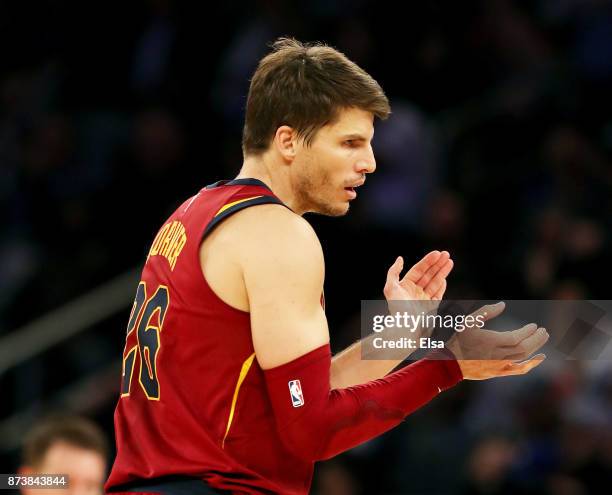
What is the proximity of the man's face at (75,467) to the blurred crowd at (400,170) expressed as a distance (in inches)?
104

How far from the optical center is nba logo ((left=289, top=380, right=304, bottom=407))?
2.98m

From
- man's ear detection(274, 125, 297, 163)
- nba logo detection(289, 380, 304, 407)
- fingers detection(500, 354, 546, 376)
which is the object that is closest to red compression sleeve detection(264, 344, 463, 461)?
nba logo detection(289, 380, 304, 407)

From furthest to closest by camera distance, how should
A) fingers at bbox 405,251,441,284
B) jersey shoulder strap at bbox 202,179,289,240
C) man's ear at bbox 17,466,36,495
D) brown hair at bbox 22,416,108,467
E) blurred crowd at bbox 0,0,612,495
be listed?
blurred crowd at bbox 0,0,612,495 → brown hair at bbox 22,416,108,467 → man's ear at bbox 17,466,36,495 → fingers at bbox 405,251,441,284 → jersey shoulder strap at bbox 202,179,289,240

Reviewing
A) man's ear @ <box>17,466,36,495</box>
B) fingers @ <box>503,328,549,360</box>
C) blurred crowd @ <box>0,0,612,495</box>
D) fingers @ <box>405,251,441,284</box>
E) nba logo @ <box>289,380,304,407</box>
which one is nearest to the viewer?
nba logo @ <box>289,380,304,407</box>

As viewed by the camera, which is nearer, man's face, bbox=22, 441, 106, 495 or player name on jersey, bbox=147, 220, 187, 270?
player name on jersey, bbox=147, 220, 187, 270

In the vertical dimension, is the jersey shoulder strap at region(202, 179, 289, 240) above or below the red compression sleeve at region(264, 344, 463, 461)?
above

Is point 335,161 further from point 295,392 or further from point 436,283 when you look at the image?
point 295,392

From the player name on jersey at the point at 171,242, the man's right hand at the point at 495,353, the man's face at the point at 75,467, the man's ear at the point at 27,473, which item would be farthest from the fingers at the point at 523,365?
the man's ear at the point at 27,473

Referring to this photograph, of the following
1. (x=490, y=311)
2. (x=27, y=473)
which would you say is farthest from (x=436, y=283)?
(x=27, y=473)

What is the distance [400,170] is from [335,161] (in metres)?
4.56

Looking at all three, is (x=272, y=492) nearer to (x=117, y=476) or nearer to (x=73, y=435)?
(x=117, y=476)

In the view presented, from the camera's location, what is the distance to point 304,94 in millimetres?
3264

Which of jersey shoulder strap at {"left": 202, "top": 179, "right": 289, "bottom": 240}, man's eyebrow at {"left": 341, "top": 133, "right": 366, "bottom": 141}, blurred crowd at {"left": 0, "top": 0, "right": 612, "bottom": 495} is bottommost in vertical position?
blurred crowd at {"left": 0, "top": 0, "right": 612, "bottom": 495}

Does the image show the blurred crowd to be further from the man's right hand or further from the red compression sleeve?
the red compression sleeve
